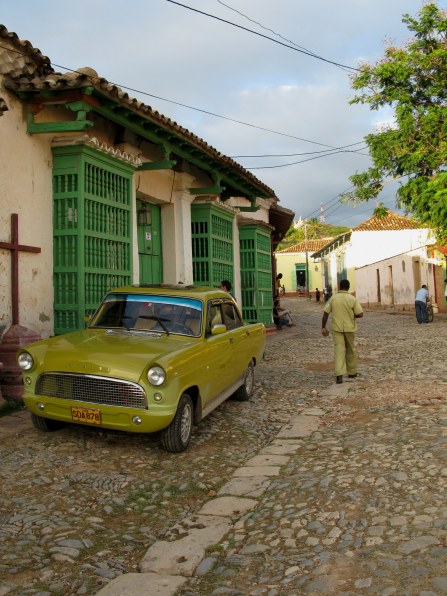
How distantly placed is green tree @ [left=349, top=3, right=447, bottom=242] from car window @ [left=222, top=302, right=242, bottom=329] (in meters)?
12.5

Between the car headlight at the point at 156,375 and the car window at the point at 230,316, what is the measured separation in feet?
7.07

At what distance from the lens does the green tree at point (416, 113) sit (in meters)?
18.5

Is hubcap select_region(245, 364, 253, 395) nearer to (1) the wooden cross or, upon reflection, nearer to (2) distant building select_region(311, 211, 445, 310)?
(1) the wooden cross

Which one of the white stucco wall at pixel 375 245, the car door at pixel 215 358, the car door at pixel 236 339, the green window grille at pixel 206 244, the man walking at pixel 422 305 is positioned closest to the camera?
the car door at pixel 215 358

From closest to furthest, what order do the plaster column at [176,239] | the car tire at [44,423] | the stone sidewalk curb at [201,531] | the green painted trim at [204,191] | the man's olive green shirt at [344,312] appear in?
the stone sidewalk curb at [201,531] < the car tire at [44,423] < the man's olive green shirt at [344,312] < the plaster column at [176,239] < the green painted trim at [204,191]

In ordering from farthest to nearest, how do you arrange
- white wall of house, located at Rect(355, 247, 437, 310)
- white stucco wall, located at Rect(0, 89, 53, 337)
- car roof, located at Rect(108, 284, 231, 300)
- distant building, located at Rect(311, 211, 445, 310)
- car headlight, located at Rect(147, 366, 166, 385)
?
1. white wall of house, located at Rect(355, 247, 437, 310)
2. distant building, located at Rect(311, 211, 445, 310)
3. white stucco wall, located at Rect(0, 89, 53, 337)
4. car roof, located at Rect(108, 284, 231, 300)
5. car headlight, located at Rect(147, 366, 166, 385)

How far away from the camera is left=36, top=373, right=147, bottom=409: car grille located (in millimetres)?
4719

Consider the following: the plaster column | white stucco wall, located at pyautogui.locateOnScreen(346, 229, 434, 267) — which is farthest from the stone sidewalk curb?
white stucco wall, located at pyautogui.locateOnScreen(346, 229, 434, 267)

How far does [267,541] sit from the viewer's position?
331cm

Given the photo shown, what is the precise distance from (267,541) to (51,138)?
6.41 m

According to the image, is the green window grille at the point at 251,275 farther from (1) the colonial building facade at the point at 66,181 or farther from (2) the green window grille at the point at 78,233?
(2) the green window grille at the point at 78,233

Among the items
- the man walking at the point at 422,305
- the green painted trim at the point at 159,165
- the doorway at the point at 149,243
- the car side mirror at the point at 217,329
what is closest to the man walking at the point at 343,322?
the car side mirror at the point at 217,329

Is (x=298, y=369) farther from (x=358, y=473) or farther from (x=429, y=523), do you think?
(x=429, y=523)

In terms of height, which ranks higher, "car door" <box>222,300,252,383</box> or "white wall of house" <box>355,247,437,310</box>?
"white wall of house" <box>355,247,437,310</box>
